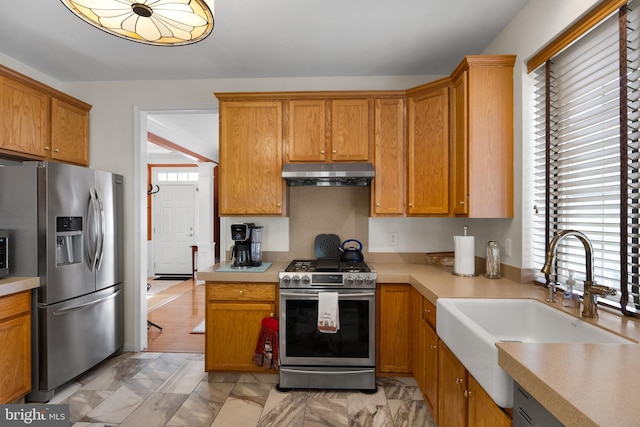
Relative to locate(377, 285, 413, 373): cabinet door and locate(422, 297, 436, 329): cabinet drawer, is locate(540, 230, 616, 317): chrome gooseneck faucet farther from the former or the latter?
locate(377, 285, 413, 373): cabinet door

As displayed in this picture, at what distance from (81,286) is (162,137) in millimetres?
2780

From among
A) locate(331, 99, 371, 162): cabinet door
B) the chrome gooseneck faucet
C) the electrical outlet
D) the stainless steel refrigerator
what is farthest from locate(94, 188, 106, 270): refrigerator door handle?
the chrome gooseneck faucet

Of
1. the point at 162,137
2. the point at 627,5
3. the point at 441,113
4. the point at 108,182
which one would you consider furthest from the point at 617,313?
the point at 162,137

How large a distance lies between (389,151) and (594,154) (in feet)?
4.49

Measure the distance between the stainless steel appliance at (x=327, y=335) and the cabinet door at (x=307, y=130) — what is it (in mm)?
1000

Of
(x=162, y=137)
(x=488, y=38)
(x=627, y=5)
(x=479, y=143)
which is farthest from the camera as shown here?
(x=162, y=137)

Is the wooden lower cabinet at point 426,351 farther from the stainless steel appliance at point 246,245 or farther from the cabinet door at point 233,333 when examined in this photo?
the stainless steel appliance at point 246,245

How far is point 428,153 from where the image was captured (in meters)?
2.57

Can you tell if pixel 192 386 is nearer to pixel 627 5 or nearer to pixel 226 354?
pixel 226 354

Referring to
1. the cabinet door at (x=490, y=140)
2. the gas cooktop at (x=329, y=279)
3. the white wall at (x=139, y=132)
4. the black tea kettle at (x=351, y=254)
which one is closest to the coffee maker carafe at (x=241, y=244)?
the white wall at (x=139, y=132)

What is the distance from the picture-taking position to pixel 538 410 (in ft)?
2.94

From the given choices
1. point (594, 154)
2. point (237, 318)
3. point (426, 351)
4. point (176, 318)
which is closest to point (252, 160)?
point (237, 318)

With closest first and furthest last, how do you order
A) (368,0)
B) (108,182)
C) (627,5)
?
(627,5) < (368,0) < (108,182)

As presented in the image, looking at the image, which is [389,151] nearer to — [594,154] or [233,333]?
[594,154]
